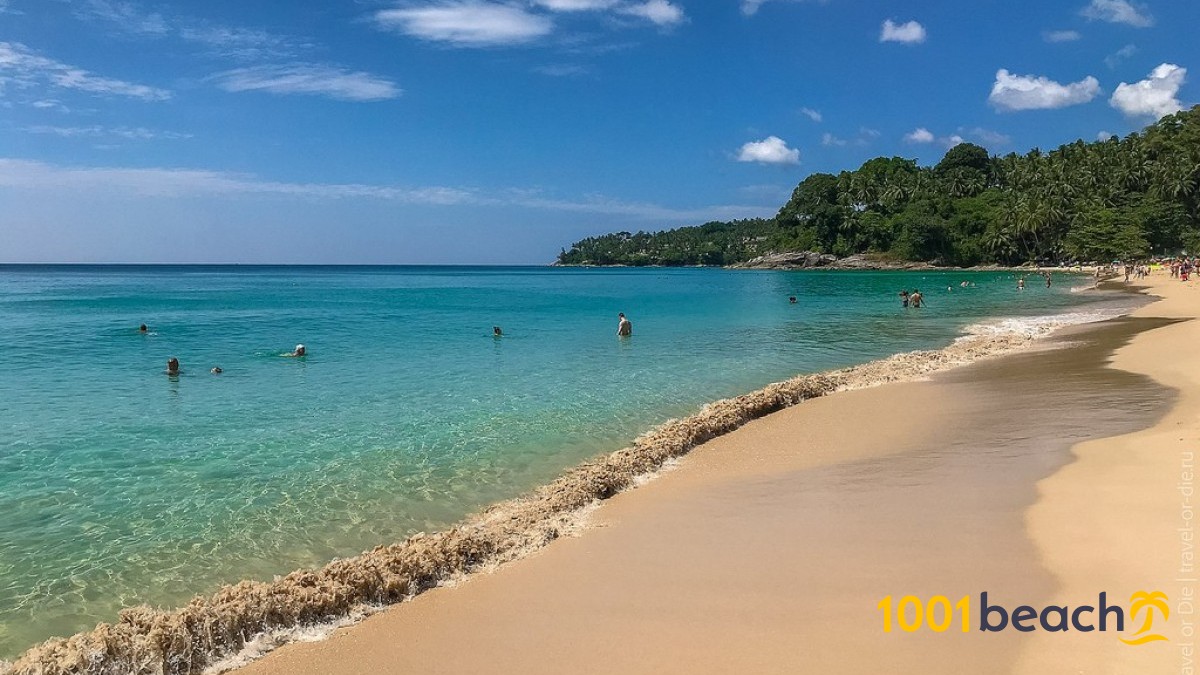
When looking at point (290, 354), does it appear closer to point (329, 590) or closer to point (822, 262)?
point (329, 590)

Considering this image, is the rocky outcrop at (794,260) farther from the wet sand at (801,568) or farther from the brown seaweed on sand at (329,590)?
the brown seaweed on sand at (329,590)

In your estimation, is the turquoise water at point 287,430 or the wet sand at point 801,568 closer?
the wet sand at point 801,568

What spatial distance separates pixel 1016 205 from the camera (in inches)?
3974

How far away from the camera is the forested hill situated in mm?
81125

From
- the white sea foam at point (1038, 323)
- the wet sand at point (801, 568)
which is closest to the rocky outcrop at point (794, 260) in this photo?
the white sea foam at point (1038, 323)

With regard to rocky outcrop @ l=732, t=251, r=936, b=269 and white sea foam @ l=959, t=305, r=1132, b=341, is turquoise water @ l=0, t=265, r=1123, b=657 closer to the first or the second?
white sea foam @ l=959, t=305, r=1132, b=341

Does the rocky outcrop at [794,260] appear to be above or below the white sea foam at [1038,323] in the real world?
above

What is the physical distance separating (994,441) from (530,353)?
16.7 metres

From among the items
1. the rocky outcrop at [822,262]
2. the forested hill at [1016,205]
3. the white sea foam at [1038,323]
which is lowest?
the white sea foam at [1038,323]

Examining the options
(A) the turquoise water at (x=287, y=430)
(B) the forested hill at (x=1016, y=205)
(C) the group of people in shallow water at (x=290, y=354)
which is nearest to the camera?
(A) the turquoise water at (x=287, y=430)

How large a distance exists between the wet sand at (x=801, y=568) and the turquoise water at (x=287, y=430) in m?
2.35

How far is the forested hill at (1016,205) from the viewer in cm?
8112

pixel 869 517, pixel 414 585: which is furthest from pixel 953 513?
pixel 414 585

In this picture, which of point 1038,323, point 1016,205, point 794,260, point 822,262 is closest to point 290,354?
Answer: point 1038,323
